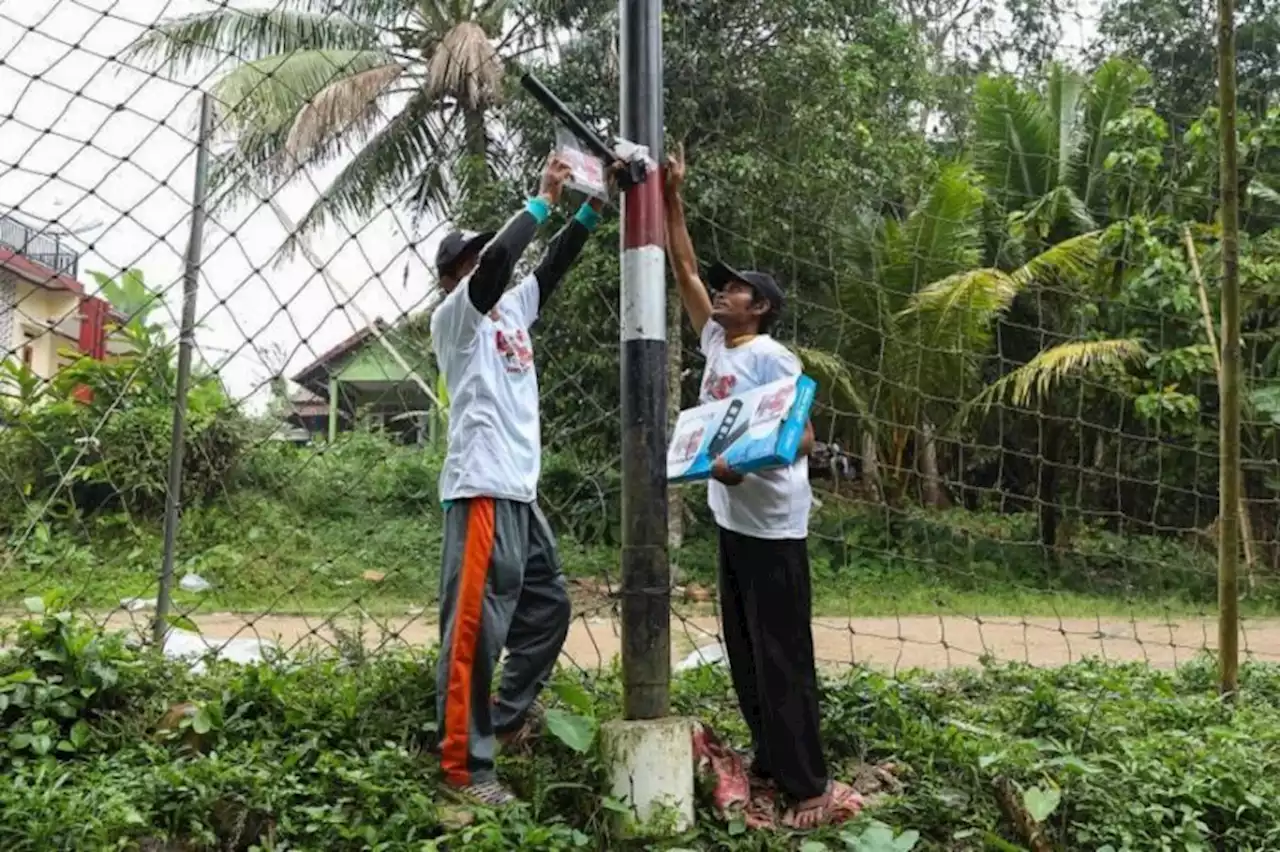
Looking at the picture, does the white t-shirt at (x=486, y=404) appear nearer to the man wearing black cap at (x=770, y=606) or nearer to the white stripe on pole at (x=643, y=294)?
the white stripe on pole at (x=643, y=294)

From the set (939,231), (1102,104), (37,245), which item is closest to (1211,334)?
(939,231)

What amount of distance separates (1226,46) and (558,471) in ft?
8.56

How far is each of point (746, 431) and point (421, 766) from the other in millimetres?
992

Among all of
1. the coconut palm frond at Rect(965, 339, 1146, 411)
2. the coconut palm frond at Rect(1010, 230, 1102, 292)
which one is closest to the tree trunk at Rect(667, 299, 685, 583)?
the coconut palm frond at Rect(965, 339, 1146, 411)

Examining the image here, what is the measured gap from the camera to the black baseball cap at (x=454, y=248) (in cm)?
246

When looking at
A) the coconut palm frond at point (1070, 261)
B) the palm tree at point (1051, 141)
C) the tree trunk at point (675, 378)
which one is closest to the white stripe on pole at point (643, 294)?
the tree trunk at point (675, 378)

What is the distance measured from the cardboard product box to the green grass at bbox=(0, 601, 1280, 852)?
600 millimetres

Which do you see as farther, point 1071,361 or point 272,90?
point 1071,361

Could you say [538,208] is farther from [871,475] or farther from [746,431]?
[871,475]

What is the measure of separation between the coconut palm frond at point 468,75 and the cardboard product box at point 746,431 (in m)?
1.72

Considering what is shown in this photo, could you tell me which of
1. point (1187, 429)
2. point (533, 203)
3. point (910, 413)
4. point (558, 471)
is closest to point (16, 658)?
point (533, 203)

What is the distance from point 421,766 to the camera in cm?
231

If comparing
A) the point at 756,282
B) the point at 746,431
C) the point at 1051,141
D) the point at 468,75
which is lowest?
the point at 746,431

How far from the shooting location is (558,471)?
4.02 metres
